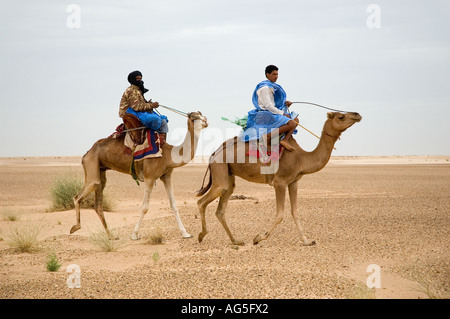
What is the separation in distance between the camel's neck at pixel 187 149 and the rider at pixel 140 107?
19.7 inches

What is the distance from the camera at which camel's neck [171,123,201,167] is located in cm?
1232

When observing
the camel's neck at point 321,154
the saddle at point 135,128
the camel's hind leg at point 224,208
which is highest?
the saddle at point 135,128

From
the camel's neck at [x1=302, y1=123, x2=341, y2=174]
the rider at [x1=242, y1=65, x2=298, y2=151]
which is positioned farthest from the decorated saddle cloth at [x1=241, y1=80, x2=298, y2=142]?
the camel's neck at [x1=302, y1=123, x2=341, y2=174]

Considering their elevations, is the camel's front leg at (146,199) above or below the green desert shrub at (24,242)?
above

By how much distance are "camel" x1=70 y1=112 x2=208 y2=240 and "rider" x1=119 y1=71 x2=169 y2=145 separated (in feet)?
1.05

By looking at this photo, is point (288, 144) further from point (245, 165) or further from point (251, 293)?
point (251, 293)

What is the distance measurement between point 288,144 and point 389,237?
340cm

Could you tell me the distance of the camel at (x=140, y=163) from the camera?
12.4 m

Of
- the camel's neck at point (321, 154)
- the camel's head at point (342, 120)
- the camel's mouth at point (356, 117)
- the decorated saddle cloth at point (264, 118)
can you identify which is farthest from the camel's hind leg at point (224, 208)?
the camel's mouth at point (356, 117)

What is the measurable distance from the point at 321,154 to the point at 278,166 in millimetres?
892

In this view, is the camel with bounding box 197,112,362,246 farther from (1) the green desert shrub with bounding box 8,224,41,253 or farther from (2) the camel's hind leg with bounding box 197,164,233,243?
(1) the green desert shrub with bounding box 8,224,41,253

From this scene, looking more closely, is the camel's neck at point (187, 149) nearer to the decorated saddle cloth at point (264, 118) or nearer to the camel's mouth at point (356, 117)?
the decorated saddle cloth at point (264, 118)

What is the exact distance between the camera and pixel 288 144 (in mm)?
11336

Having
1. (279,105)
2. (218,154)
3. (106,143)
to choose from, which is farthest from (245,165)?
(106,143)
